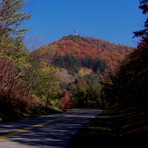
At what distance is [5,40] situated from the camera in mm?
31375

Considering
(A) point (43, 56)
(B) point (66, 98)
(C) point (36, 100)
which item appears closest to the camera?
(A) point (43, 56)

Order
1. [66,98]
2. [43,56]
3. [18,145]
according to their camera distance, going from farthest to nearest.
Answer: [66,98]
[43,56]
[18,145]

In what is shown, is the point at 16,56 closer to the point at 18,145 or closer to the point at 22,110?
the point at 22,110

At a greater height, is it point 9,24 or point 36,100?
point 9,24

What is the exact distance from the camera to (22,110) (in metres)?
36.0

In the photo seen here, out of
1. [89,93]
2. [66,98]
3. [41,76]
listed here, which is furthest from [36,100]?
[89,93]

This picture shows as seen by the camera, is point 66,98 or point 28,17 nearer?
point 28,17

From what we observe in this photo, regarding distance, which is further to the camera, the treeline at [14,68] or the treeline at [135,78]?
the treeline at [14,68]

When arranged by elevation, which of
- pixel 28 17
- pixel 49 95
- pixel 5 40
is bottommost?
pixel 49 95

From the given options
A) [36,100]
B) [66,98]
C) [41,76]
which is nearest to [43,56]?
[41,76]

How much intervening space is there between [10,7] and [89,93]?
8781cm

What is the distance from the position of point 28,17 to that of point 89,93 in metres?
86.7

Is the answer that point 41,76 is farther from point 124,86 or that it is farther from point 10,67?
point 124,86

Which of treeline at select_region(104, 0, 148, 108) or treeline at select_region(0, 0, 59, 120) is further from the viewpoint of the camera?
treeline at select_region(0, 0, 59, 120)
